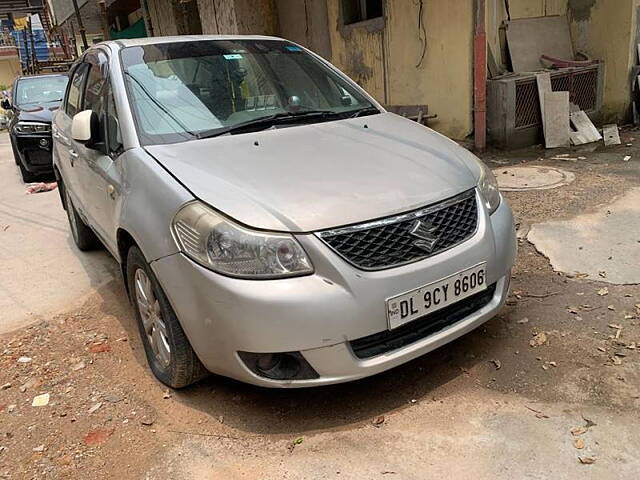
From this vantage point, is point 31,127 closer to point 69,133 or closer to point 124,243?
point 69,133

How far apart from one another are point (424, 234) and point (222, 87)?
1.62 m

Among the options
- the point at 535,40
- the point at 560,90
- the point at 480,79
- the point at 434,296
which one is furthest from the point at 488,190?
the point at 535,40

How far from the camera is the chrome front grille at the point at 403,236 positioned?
218 centimetres

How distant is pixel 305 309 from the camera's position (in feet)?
6.89

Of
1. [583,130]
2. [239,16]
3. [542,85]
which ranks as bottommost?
[583,130]

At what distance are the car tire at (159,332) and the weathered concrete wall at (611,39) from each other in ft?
24.1

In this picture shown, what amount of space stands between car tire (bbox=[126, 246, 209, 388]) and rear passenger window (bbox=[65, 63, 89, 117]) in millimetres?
1947

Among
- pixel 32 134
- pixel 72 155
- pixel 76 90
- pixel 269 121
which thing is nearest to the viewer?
pixel 269 121

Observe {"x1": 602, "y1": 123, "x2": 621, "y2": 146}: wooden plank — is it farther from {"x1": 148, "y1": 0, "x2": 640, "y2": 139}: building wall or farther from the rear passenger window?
the rear passenger window

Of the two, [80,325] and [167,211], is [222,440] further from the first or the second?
[80,325]

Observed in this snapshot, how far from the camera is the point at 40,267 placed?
4.68 m

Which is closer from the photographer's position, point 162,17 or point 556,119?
point 556,119

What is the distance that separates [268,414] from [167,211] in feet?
3.34

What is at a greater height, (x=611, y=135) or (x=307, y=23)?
(x=307, y=23)
